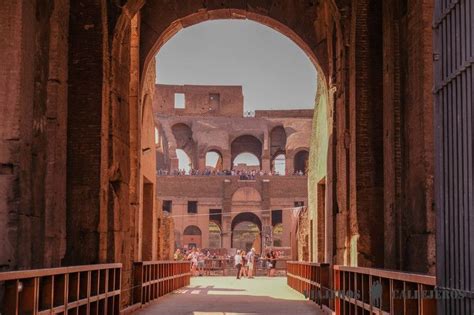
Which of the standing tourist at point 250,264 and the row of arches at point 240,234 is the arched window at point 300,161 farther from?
the standing tourist at point 250,264

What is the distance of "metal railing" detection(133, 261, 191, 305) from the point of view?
1658 centimetres

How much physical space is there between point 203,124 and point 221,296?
42.0 m

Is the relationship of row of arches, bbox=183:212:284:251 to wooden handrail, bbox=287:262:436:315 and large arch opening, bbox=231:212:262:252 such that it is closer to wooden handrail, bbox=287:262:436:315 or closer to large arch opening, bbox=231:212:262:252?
→ large arch opening, bbox=231:212:262:252

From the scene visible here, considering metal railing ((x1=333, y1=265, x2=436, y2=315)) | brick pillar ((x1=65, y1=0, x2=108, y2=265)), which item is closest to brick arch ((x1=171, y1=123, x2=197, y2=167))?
brick pillar ((x1=65, y1=0, x2=108, y2=265))

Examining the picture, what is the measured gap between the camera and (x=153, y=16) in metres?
18.8

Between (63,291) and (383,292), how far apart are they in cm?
348

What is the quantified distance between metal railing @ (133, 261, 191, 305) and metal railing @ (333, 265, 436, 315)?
199 inches


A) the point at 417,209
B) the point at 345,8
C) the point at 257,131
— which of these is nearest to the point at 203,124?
the point at 257,131

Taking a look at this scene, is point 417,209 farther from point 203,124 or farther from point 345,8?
point 203,124

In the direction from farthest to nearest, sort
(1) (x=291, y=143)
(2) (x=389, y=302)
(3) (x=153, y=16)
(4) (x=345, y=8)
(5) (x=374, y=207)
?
(1) (x=291, y=143) < (3) (x=153, y=16) < (4) (x=345, y=8) < (5) (x=374, y=207) < (2) (x=389, y=302)

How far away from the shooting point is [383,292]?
8.99 meters

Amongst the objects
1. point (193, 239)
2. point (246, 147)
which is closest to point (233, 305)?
point (193, 239)

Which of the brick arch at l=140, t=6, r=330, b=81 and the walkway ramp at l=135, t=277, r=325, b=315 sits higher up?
the brick arch at l=140, t=6, r=330, b=81

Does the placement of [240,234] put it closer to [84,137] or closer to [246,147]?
[246,147]
